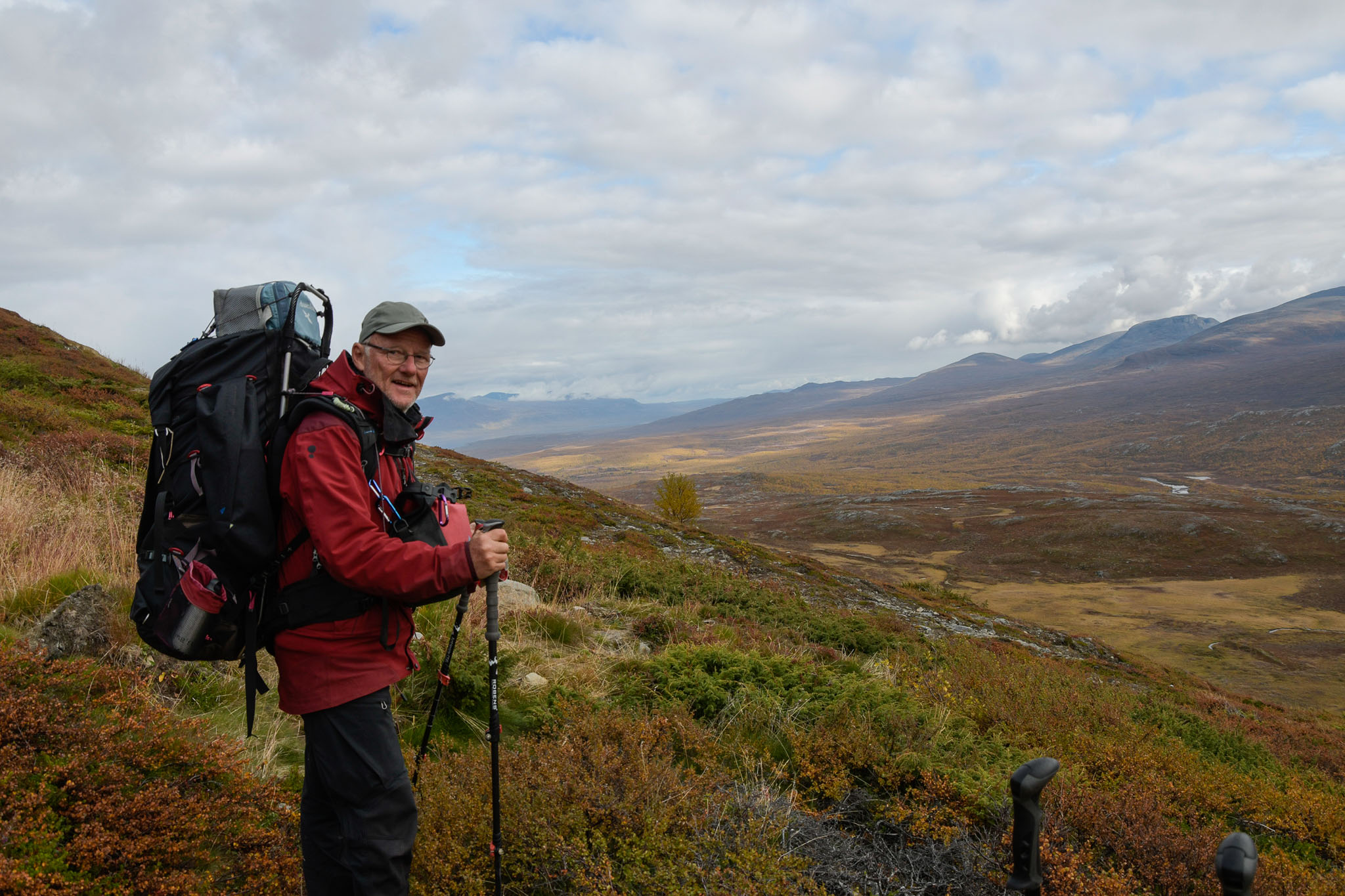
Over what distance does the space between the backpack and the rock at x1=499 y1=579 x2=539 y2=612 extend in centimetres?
454

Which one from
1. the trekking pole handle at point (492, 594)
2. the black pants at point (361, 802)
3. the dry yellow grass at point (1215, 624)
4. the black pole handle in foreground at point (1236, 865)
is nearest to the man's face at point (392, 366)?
the trekking pole handle at point (492, 594)

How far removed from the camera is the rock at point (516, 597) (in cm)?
738

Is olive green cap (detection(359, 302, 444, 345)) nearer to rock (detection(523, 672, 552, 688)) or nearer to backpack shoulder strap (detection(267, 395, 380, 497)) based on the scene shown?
backpack shoulder strap (detection(267, 395, 380, 497))

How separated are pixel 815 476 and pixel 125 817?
138 meters

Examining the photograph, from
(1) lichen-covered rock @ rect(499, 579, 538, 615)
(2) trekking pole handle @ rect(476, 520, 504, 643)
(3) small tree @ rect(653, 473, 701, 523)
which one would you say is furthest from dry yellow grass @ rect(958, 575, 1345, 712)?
(2) trekking pole handle @ rect(476, 520, 504, 643)

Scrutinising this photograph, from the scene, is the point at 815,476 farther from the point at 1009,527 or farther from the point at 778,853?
the point at 778,853

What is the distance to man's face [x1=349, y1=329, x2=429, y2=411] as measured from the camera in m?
2.92

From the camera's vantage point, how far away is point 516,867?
3.16m

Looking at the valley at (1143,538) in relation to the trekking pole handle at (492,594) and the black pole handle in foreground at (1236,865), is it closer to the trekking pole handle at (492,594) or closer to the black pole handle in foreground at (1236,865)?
the black pole handle in foreground at (1236,865)

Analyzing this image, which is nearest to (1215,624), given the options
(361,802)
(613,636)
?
(613,636)

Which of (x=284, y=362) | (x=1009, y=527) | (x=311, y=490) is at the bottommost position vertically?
(x=1009, y=527)

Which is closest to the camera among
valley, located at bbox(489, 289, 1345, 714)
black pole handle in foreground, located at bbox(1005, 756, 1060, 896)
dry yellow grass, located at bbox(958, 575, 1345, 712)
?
black pole handle in foreground, located at bbox(1005, 756, 1060, 896)

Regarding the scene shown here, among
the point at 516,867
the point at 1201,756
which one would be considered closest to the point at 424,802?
the point at 516,867

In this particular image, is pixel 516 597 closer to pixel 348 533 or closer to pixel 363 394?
pixel 363 394
